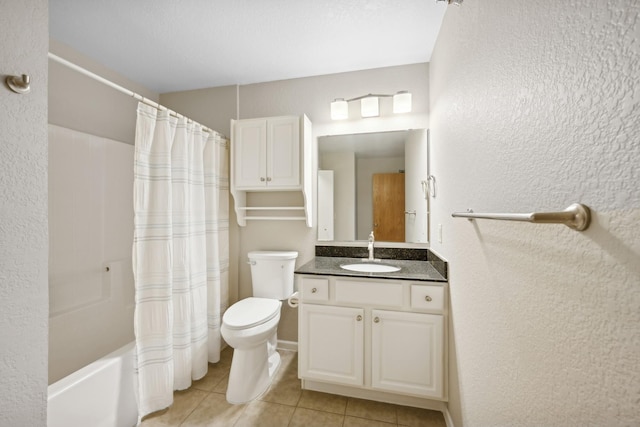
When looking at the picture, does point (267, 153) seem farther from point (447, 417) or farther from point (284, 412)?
point (447, 417)

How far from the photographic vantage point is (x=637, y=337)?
386 mm

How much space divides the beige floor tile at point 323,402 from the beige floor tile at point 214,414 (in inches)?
15.2

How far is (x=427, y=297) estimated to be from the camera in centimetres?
150

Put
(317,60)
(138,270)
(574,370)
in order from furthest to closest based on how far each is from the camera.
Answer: (317,60)
(138,270)
(574,370)

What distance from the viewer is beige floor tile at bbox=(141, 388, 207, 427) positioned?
4.76ft

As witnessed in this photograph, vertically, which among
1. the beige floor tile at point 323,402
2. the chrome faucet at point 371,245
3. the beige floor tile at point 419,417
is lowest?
the beige floor tile at point 419,417

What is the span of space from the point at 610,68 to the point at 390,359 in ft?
5.18

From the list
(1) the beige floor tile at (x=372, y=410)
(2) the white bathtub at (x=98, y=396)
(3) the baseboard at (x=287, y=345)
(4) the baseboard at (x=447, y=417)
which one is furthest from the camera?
(3) the baseboard at (x=287, y=345)

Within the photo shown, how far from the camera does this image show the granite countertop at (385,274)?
5.08ft

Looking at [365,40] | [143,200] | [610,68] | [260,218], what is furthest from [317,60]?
[610,68]

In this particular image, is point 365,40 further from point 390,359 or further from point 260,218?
point 390,359

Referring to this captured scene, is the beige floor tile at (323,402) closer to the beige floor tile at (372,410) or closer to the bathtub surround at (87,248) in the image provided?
the beige floor tile at (372,410)

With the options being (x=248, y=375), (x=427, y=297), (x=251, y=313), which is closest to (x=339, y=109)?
(x=427, y=297)

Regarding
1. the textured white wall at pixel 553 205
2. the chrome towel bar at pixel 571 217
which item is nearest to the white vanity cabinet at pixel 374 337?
the textured white wall at pixel 553 205
